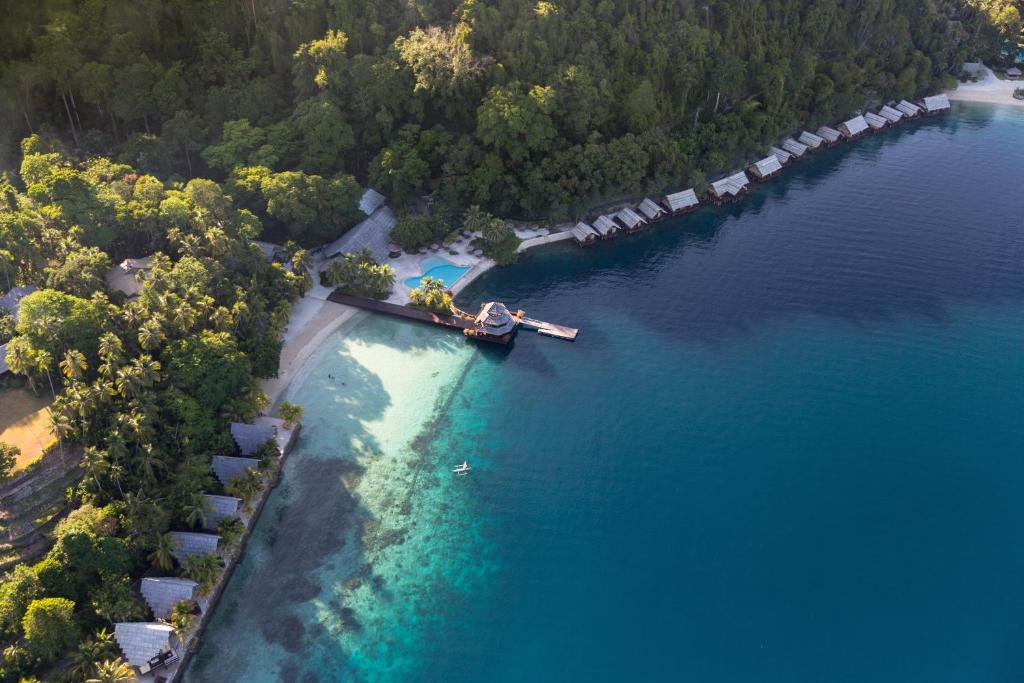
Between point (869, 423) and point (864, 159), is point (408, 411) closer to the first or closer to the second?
point (869, 423)

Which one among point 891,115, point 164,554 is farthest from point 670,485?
point 891,115

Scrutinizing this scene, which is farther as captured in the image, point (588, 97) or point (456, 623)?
point (588, 97)

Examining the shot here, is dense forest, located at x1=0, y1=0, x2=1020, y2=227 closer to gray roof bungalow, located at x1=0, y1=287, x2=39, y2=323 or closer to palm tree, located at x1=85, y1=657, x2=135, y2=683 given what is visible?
gray roof bungalow, located at x1=0, y1=287, x2=39, y2=323

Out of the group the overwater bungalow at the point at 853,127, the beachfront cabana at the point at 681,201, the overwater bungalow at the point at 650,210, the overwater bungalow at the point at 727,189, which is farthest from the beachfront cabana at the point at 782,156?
the overwater bungalow at the point at 650,210

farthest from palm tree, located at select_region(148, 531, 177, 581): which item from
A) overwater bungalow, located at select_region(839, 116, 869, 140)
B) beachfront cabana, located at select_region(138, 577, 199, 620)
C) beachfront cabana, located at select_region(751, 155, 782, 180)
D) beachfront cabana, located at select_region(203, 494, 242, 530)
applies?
overwater bungalow, located at select_region(839, 116, 869, 140)

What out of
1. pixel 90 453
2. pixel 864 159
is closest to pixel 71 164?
pixel 90 453

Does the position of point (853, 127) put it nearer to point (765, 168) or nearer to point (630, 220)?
point (765, 168)
